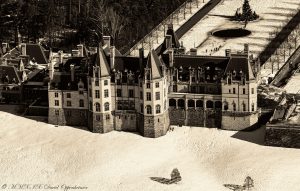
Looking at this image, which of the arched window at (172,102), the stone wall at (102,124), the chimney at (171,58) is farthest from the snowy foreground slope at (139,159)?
the chimney at (171,58)

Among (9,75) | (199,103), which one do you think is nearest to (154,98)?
(199,103)

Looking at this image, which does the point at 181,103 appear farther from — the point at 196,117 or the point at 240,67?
the point at 240,67

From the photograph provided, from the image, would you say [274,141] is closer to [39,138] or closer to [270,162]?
[270,162]

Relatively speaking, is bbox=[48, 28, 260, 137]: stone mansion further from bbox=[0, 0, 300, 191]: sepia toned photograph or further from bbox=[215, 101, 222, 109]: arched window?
bbox=[0, 0, 300, 191]: sepia toned photograph

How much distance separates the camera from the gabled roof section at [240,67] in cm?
17400

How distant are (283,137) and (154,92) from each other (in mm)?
23031

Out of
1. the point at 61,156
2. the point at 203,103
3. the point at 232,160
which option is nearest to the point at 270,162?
the point at 232,160

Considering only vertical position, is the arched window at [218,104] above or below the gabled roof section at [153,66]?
below

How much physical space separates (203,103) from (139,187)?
1041 inches

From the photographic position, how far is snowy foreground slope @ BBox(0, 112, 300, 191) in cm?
15900

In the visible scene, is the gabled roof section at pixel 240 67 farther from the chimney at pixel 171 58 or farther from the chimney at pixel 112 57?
the chimney at pixel 112 57

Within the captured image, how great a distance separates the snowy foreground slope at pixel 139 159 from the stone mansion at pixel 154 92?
89.9 inches

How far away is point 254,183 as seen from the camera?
515 ft

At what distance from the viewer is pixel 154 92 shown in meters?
175
